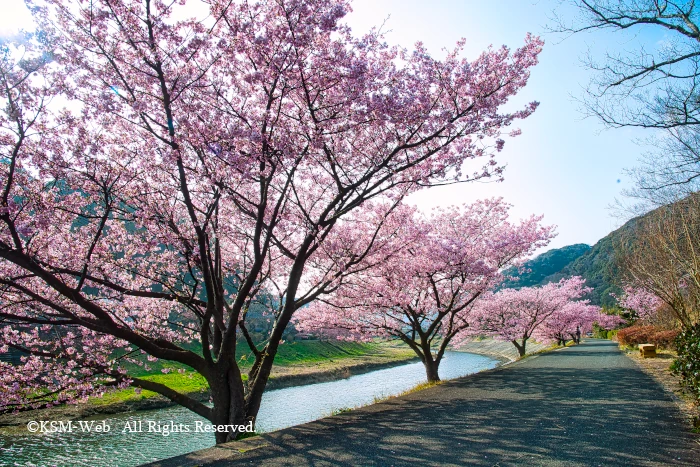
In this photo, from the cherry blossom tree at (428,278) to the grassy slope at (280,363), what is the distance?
10732mm

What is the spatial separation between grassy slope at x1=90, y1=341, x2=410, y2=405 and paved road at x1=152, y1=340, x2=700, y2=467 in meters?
16.7

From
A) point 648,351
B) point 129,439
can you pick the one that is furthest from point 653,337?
point 129,439

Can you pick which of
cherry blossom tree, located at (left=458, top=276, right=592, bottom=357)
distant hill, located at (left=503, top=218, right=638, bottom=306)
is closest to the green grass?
cherry blossom tree, located at (left=458, top=276, right=592, bottom=357)

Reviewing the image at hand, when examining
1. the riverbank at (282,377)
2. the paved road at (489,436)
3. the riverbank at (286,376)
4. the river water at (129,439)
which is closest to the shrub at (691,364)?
the paved road at (489,436)

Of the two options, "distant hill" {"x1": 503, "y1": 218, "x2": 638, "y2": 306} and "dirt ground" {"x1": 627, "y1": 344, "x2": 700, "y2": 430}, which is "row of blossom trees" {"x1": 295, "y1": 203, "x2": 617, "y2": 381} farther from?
"distant hill" {"x1": 503, "y1": 218, "x2": 638, "y2": 306}

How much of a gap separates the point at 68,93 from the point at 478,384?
12.5 meters

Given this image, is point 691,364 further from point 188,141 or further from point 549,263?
point 549,263

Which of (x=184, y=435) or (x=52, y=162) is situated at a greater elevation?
(x=52, y=162)

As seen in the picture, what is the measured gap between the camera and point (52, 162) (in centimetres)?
617

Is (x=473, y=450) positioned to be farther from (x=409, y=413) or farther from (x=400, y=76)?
(x=400, y=76)

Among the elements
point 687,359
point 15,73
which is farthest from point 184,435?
point 687,359

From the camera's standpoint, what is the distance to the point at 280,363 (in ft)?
123

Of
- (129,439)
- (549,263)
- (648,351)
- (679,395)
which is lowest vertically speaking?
(648,351)

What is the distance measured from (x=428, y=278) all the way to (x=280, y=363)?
2695 centimetres
